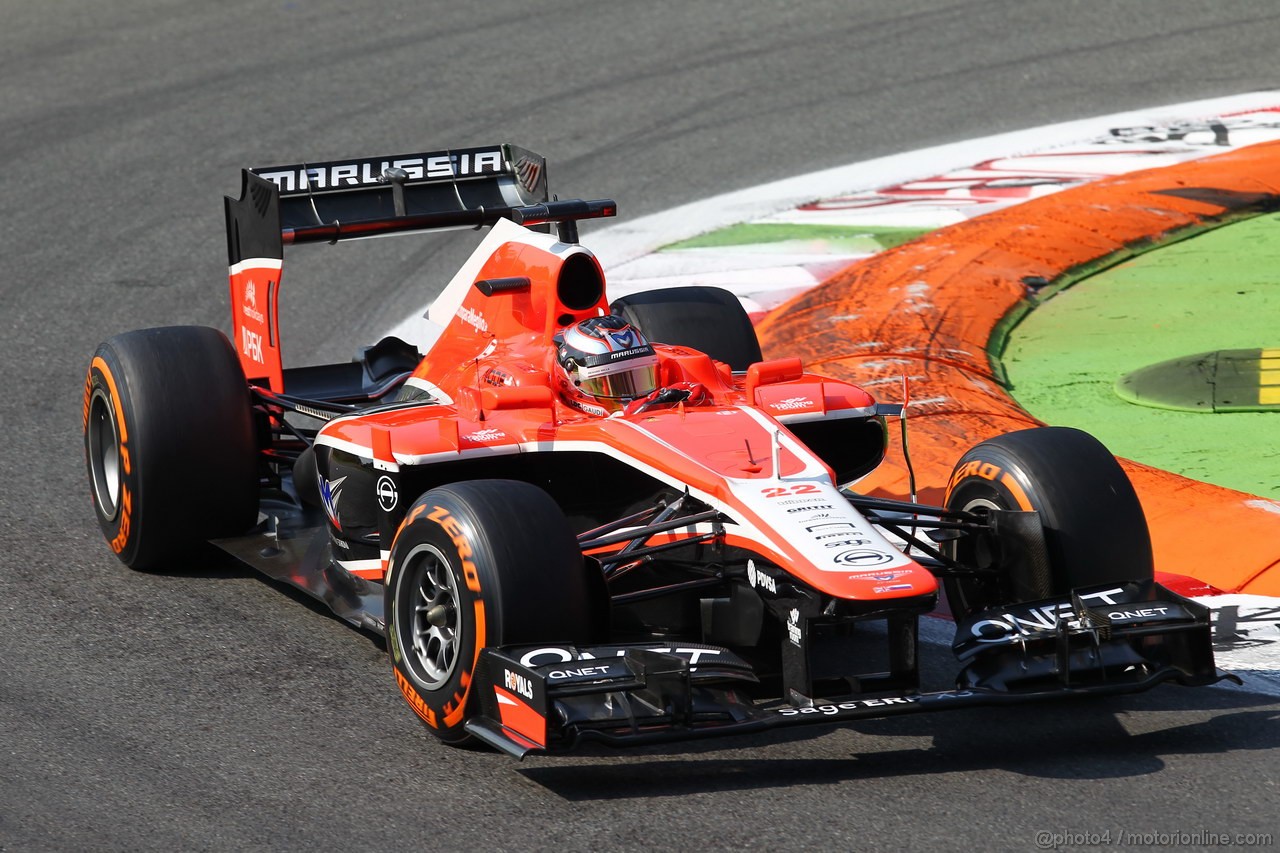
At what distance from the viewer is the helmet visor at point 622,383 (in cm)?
649

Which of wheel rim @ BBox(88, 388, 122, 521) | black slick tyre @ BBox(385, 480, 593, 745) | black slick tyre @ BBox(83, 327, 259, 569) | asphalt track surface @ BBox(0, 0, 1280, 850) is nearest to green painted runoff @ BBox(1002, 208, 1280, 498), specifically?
asphalt track surface @ BBox(0, 0, 1280, 850)

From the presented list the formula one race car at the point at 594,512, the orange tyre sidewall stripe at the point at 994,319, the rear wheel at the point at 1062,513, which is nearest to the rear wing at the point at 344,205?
the formula one race car at the point at 594,512

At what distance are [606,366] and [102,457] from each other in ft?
8.81

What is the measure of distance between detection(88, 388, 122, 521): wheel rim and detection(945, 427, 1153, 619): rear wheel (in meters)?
3.84

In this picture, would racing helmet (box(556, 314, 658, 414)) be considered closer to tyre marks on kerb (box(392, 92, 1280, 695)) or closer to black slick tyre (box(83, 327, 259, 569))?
black slick tyre (box(83, 327, 259, 569))

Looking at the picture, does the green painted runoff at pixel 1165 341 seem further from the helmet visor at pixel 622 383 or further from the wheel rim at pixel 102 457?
the wheel rim at pixel 102 457

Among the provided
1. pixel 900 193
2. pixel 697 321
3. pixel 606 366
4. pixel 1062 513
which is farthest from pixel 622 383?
pixel 900 193

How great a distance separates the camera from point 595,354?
649 centimetres

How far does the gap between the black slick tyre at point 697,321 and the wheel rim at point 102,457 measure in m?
2.34

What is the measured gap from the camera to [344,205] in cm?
A: 819

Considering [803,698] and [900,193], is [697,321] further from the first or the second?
[900,193]

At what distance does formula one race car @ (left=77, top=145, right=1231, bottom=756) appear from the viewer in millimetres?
5422

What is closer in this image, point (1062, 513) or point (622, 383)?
point (1062, 513)

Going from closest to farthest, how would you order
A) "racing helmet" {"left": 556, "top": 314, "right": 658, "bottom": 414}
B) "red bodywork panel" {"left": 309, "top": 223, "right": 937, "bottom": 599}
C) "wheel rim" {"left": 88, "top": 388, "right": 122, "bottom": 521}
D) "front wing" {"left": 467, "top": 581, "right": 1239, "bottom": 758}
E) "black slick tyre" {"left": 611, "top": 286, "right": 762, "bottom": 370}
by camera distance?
"front wing" {"left": 467, "top": 581, "right": 1239, "bottom": 758}, "red bodywork panel" {"left": 309, "top": 223, "right": 937, "bottom": 599}, "racing helmet" {"left": 556, "top": 314, "right": 658, "bottom": 414}, "wheel rim" {"left": 88, "top": 388, "right": 122, "bottom": 521}, "black slick tyre" {"left": 611, "top": 286, "right": 762, "bottom": 370}
